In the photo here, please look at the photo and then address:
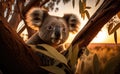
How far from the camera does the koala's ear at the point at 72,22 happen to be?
5.05 feet

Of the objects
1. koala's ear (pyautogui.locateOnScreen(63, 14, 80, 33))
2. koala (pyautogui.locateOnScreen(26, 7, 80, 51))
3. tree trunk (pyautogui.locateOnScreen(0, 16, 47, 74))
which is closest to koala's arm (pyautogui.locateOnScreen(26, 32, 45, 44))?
koala (pyautogui.locateOnScreen(26, 7, 80, 51))

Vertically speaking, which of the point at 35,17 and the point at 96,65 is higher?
the point at 35,17

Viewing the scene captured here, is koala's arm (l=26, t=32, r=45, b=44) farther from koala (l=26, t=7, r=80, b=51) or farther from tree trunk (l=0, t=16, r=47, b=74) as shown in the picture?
tree trunk (l=0, t=16, r=47, b=74)

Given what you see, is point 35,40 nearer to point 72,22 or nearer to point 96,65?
point 72,22

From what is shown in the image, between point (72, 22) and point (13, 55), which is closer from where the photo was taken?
point (13, 55)

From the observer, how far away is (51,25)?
154cm

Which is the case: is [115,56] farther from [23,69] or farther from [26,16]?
[26,16]

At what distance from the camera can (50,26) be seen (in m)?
1.54

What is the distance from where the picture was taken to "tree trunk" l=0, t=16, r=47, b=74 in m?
0.69

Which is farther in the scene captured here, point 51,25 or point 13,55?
point 51,25

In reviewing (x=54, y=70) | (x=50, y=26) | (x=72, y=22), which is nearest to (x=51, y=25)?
(x=50, y=26)

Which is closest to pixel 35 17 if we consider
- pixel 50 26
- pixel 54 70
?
pixel 50 26

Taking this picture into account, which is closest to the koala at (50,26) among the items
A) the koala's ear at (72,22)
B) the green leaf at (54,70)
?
the koala's ear at (72,22)

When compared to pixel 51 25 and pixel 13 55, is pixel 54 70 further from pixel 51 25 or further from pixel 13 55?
pixel 51 25
